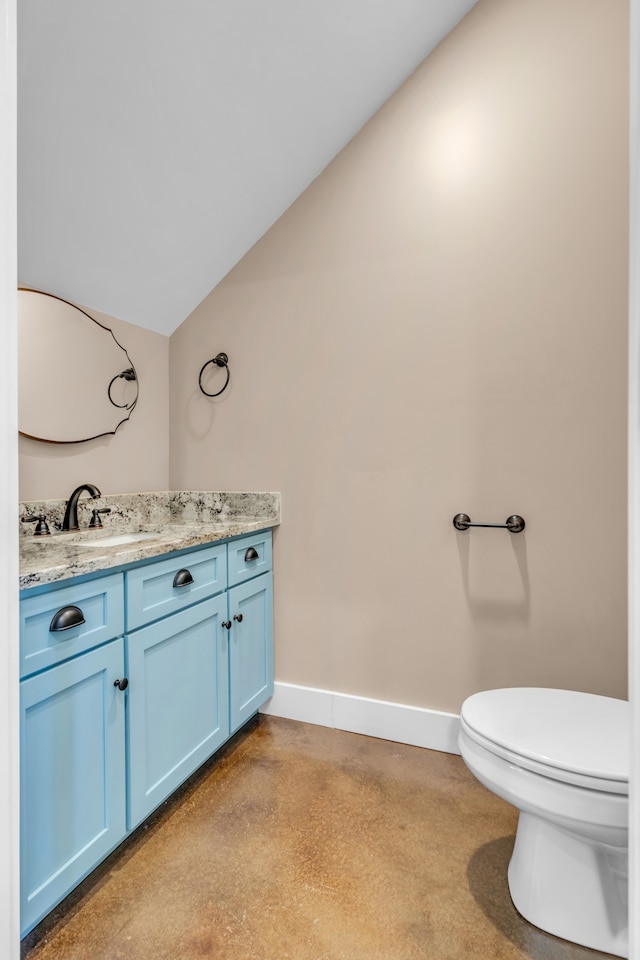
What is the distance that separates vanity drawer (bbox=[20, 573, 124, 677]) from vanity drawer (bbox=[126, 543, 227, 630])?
5cm

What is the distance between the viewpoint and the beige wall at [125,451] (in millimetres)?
1888

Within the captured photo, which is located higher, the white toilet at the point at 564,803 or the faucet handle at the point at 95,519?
the faucet handle at the point at 95,519

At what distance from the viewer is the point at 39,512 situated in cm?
185

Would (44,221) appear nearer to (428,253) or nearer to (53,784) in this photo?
(428,253)

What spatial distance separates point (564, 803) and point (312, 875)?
725 millimetres

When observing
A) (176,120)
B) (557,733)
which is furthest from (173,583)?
(176,120)

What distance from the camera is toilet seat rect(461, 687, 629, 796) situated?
1120mm

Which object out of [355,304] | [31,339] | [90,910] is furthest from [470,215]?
[90,910]

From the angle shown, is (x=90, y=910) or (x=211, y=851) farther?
(x=211, y=851)

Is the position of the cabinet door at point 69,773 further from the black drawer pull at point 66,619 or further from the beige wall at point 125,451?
the beige wall at point 125,451

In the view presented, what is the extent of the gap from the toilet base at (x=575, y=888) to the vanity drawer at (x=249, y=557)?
3.95 ft

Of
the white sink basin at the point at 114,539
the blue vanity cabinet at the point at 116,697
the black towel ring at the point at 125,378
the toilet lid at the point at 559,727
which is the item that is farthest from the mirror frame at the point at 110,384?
the toilet lid at the point at 559,727

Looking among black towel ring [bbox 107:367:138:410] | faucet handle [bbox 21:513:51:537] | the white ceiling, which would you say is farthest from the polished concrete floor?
the white ceiling

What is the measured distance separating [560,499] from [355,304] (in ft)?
3.56
